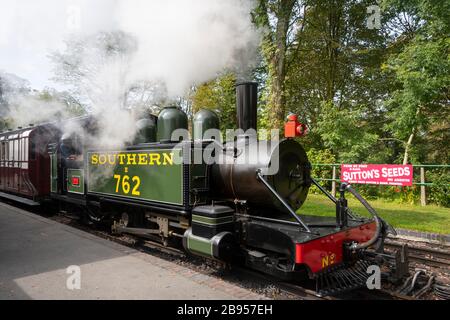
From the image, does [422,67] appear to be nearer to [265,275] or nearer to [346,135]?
[346,135]

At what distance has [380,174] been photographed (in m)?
9.59

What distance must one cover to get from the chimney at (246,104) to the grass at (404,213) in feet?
15.0

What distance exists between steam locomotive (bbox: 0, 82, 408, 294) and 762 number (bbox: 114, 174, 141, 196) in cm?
2

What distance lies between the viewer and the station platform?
3707 mm

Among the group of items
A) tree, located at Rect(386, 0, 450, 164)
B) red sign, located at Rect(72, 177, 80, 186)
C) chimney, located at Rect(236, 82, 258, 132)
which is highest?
tree, located at Rect(386, 0, 450, 164)

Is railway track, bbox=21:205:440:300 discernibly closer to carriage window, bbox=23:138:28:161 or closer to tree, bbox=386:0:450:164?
carriage window, bbox=23:138:28:161

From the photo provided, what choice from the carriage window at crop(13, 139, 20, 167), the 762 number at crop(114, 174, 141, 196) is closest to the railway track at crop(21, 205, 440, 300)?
the 762 number at crop(114, 174, 141, 196)
